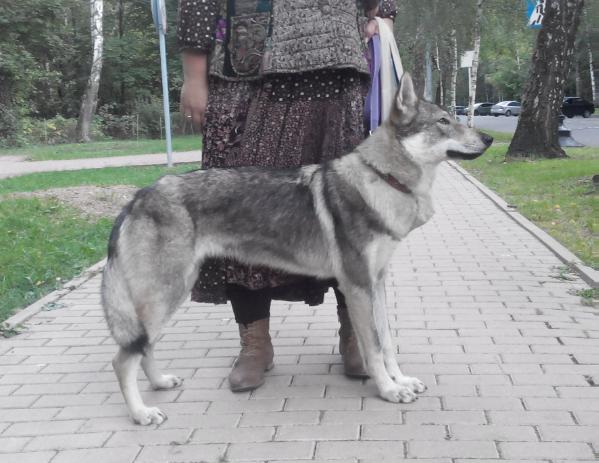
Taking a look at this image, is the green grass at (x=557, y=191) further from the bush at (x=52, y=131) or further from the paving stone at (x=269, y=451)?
the bush at (x=52, y=131)

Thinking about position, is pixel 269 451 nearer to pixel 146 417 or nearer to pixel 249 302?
pixel 146 417

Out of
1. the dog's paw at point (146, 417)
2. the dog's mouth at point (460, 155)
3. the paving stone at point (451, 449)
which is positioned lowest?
the dog's paw at point (146, 417)

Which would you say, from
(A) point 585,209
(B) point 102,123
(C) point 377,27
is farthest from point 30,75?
(C) point 377,27

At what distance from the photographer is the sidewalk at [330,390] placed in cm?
319

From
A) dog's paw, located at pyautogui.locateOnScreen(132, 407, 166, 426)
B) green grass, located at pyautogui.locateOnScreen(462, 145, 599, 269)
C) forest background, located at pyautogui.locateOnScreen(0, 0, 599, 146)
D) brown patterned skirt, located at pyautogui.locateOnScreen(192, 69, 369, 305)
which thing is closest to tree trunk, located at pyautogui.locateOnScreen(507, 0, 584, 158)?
green grass, located at pyautogui.locateOnScreen(462, 145, 599, 269)

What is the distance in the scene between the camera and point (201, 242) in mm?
3586

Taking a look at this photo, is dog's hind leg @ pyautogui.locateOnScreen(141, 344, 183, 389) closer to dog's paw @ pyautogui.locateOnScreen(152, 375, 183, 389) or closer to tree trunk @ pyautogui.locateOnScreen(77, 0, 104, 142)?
dog's paw @ pyautogui.locateOnScreen(152, 375, 183, 389)

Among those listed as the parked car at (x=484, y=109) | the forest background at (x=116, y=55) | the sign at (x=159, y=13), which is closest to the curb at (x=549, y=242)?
the sign at (x=159, y=13)

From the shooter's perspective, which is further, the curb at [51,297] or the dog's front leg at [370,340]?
the curb at [51,297]

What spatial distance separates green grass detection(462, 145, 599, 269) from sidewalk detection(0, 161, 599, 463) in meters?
2.13

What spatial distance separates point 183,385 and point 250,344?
1.48ft

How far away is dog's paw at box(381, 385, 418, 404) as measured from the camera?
3.66 metres

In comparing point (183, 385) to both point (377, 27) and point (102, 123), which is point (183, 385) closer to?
point (377, 27)

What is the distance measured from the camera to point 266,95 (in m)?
3.88
